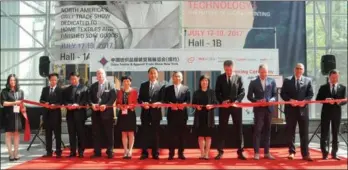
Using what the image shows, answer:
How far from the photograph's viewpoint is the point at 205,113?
6.59m

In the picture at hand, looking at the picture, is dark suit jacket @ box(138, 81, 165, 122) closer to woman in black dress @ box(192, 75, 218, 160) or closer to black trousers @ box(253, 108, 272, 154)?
woman in black dress @ box(192, 75, 218, 160)

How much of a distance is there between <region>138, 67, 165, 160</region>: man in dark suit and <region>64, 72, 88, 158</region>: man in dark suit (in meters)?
0.93

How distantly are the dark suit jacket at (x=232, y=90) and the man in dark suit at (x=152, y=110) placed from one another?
832 mm

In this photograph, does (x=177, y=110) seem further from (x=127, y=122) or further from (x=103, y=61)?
(x=103, y=61)

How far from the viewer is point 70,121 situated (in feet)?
22.9

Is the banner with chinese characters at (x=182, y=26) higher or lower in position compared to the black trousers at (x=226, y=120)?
higher

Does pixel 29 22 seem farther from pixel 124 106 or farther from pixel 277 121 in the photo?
pixel 277 121

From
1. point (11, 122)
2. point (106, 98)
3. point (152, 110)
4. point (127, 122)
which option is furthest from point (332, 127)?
point (11, 122)

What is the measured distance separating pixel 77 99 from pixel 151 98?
1174 millimetres

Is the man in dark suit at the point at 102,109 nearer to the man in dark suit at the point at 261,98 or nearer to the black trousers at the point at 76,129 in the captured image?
the black trousers at the point at 76,129

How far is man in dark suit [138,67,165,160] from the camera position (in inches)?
262

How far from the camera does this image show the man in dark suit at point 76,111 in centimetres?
692

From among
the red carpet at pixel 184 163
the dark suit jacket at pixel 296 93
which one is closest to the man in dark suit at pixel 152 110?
the red carpet at pixel 184 163

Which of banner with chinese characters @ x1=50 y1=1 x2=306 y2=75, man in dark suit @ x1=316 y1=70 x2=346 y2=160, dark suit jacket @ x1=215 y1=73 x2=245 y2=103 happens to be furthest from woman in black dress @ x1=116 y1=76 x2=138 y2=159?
banner with chinese characters @ x1=50 y1=1 x2=306 y2=75
